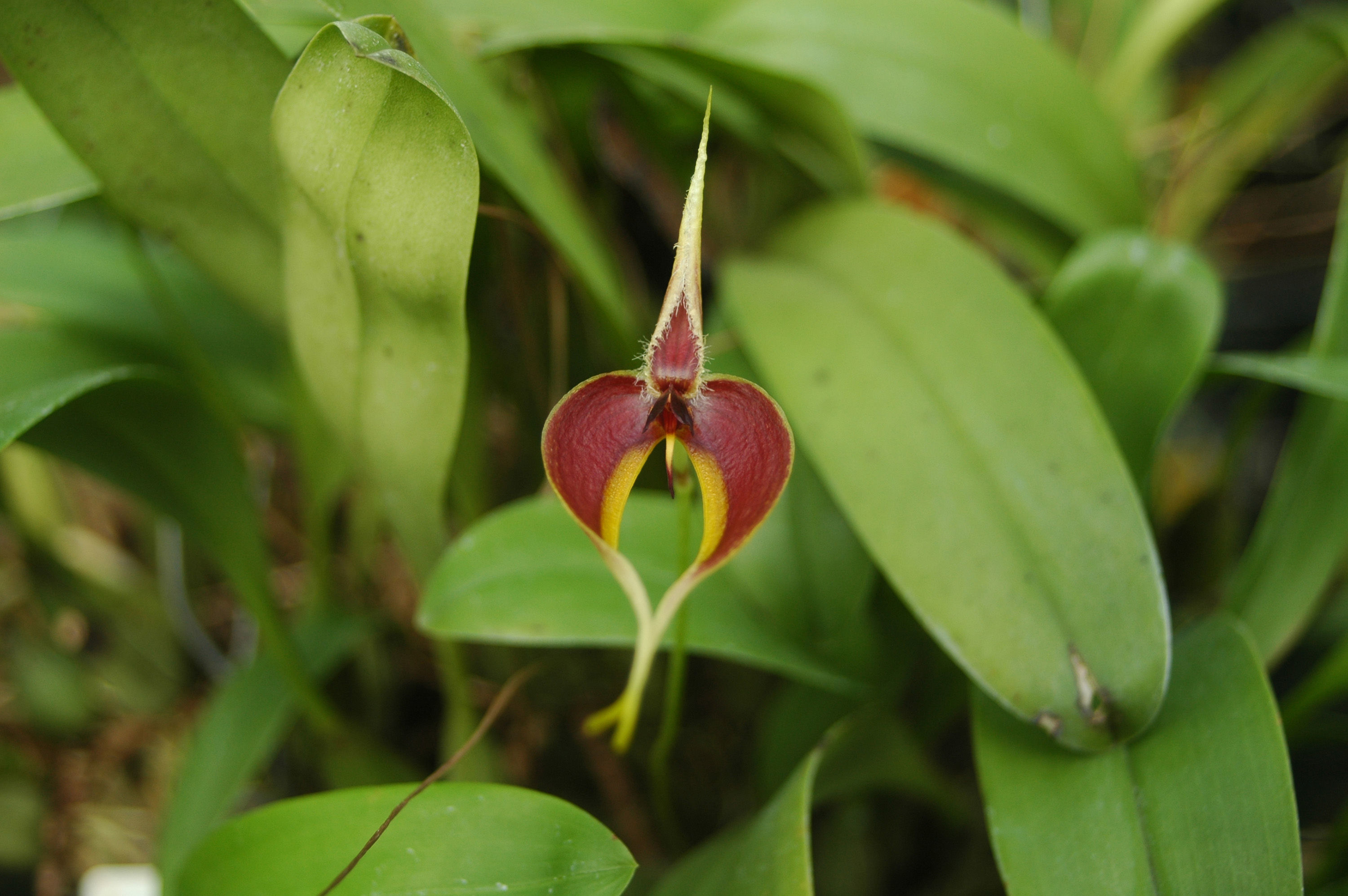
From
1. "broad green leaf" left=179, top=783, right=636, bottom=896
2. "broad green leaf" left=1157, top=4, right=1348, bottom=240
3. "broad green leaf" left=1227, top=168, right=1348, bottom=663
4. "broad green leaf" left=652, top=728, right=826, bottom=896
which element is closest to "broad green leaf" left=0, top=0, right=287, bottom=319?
"broad green leaf" left=179, top=783, right=636, bottom=896

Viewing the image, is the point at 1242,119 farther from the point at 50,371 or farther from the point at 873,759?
the point at 50,371

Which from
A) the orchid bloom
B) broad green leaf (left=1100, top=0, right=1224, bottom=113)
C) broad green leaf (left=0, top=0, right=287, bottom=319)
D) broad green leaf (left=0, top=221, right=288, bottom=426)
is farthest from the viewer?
broad green leaf (left=1100, top=0, right=1224, bottom=113)

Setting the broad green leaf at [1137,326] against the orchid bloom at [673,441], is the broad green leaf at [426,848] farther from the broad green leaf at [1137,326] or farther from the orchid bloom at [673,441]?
the broad green leaf at [1137,326]

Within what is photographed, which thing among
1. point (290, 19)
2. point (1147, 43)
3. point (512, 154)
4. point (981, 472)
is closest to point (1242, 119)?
point (1147, 43)

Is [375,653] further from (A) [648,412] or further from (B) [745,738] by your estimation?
(A) [648,412]

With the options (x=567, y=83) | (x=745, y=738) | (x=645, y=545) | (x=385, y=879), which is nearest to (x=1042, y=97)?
(x=567, y=83)

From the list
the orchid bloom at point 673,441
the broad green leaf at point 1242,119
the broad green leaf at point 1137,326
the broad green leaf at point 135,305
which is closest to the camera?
the orchid bloom at point 673,441

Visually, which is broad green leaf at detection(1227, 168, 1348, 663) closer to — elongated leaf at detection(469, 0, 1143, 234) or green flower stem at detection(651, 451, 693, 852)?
elongated leaf at detection(469, 0, 1143, 234)

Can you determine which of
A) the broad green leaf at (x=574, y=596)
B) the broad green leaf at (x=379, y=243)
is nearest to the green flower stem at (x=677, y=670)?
the broad green leaf at (x=574, y=596)
